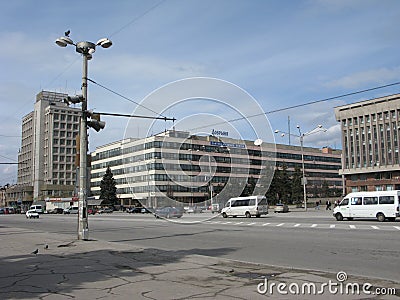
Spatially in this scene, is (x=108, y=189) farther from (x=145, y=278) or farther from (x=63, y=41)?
(x=145, y=278)

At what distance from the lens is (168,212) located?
4194 centimetres

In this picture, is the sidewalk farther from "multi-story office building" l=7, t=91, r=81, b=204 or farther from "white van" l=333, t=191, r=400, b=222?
"multi-story office building" l=7, t=91, r=81, b=204

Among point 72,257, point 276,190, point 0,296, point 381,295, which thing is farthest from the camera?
point 276,190

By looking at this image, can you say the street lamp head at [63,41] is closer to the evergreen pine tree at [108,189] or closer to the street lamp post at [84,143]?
the street lamp post at [84,143]

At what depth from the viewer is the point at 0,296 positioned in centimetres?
768

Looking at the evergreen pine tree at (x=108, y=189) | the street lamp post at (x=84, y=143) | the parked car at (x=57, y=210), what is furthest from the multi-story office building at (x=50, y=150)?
→ the street lamp post at (x=84, y=143)

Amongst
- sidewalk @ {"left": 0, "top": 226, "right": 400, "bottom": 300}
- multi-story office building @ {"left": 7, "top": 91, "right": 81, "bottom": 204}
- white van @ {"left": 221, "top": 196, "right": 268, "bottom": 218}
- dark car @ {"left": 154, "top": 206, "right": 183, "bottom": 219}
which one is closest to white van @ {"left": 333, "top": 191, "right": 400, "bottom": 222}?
white van @ {"left": 221, "top": 196, "right": 268, "bottom": 218}

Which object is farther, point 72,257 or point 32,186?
point 32,186

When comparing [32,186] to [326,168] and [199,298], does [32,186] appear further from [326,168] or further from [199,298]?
[199,298]

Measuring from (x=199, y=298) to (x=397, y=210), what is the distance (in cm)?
2637

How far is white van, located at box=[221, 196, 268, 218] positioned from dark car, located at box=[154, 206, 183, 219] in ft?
16.5

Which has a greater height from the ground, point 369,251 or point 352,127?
point 352,127

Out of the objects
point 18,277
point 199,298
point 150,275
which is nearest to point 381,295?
point 199,298

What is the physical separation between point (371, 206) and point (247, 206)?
12.8 meters
